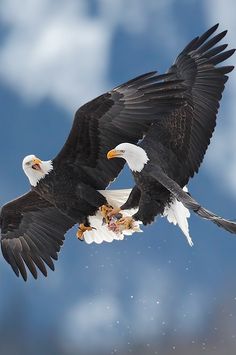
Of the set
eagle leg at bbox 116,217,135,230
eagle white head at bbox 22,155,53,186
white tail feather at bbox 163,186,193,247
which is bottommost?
eagle leg at bbox 116,217,135,230

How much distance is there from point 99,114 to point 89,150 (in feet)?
1.44

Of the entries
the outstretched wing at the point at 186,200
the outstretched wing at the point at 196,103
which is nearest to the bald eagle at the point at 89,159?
the outstretched wing at the point at 196,103

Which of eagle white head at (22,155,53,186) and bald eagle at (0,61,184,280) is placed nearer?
bald eagle at (0,61,184,280)

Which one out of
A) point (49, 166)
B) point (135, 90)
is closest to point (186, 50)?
point (135, 90)

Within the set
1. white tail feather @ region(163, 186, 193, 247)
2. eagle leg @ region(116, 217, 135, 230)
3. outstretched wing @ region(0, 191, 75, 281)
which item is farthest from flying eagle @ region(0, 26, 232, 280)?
white tail feather @ region(163, 186, 193, 247)

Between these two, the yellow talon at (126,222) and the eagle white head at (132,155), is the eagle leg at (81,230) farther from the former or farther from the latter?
the eagle white head at (132,155)

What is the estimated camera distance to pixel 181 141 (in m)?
9.91

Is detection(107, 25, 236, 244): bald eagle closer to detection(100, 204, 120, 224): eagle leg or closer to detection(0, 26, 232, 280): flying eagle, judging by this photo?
detection(0, 26, 232, 280): flying eagle

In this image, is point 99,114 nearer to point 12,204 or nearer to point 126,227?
point 126,227

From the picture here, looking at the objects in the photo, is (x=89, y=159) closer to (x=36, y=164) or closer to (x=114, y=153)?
(x=36, y=164)

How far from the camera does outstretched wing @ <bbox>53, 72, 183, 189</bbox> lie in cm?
973

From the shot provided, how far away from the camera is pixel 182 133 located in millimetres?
9953

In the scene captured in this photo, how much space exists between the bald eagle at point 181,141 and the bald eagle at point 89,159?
213 millimetres

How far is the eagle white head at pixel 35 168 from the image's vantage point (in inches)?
404
